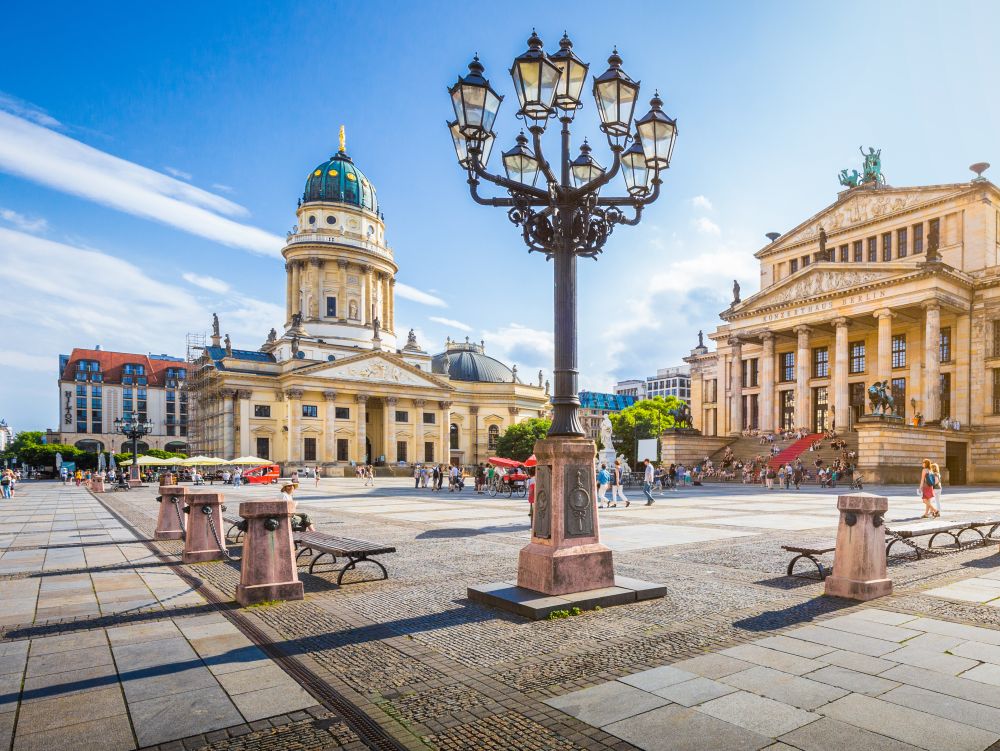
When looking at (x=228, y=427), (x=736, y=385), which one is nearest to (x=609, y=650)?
(x=736, y=385)

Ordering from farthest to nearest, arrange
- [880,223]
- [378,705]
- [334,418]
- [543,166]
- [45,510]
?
[334,418]
[880,223]
[45,510]
[543,166]
[378,705]

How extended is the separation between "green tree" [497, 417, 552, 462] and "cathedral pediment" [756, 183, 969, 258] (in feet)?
115

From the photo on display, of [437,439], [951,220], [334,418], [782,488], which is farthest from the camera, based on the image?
[437,439]

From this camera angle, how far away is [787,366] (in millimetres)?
54500

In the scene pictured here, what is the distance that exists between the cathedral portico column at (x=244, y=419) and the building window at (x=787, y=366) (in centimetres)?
5487

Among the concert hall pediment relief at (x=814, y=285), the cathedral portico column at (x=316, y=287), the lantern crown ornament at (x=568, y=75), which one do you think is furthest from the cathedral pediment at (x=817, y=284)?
the cathedral portico column at (x=316, y=287)

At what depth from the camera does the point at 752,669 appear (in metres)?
5.57

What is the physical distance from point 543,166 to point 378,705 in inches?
256

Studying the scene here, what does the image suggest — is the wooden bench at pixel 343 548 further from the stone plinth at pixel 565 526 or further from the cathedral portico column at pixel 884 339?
the cathedral portico column at pixel 884 339

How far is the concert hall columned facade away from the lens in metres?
41.2

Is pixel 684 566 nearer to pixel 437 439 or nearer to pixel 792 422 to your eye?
pixel 792 422

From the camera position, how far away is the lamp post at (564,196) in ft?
26.1

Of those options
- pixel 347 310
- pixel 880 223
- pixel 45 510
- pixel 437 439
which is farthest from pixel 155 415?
pixel 880 223

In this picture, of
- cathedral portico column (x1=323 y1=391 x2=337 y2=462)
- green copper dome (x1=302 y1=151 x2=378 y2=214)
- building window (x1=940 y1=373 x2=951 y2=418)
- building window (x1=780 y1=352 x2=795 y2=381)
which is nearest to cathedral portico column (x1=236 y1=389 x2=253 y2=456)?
cathedral portico column (x1=323 y1=391 x2=337 y2=462)
